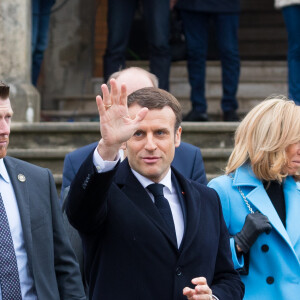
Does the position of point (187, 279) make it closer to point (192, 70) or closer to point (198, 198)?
point (198, 198)

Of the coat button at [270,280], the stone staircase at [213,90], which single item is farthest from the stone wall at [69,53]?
the coat button at [270,280]

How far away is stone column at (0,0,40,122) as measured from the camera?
7.39m

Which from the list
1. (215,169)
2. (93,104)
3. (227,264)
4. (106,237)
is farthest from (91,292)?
(93,104)

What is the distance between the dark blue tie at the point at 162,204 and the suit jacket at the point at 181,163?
1271mm

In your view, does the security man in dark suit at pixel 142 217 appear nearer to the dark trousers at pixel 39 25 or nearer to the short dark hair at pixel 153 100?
the short dark hair at pixel 153 100

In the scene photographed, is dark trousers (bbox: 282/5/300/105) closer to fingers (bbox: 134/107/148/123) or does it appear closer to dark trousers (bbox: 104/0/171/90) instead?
dark trousers (bbox: 104/0/171/90)

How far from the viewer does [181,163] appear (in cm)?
469

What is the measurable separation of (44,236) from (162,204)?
1.81 feet

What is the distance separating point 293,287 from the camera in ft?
13.1

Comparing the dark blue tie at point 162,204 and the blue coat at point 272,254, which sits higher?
the dark blue tie at point 162,204

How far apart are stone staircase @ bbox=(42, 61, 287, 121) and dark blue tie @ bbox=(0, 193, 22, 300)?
600 cm

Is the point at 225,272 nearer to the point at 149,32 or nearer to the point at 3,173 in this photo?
the point at 3,173

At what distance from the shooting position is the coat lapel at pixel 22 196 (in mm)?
3496

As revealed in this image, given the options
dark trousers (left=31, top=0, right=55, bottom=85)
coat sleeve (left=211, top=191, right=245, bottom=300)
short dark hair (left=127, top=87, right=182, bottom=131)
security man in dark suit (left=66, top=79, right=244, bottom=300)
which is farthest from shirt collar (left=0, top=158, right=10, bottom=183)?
dark trousers (left=31, top=0, right=55, bottom=85)
